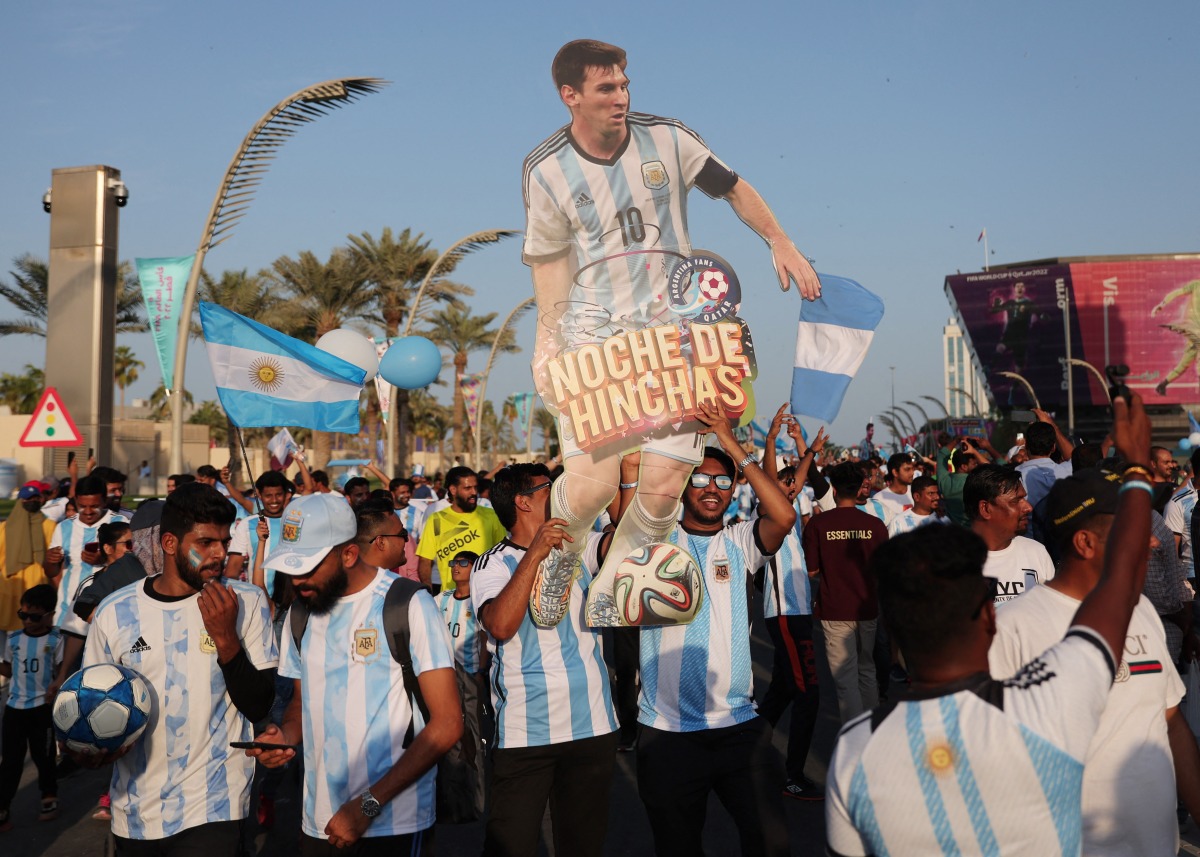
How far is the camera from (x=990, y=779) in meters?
2.19

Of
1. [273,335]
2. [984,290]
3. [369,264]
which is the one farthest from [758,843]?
[984,290]

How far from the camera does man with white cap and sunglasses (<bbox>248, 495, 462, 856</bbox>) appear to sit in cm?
362

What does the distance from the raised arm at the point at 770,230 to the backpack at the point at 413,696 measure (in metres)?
2.75

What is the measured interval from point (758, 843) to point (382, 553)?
1.87m

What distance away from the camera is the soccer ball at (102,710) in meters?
3.59

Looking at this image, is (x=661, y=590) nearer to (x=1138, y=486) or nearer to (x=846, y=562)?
(x=1138, y=486)

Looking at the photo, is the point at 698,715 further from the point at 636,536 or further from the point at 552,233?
the point at 552,233

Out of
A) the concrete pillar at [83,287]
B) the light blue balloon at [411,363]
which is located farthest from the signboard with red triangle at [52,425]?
the concrete pillar at [83,287]

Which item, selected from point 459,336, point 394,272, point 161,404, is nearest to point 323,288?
point 394,272

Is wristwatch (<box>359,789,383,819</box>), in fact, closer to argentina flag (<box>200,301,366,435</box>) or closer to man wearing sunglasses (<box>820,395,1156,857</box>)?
man wearing sunglasses (<box>820,395,1156,857</box>)

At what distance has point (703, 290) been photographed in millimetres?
5348

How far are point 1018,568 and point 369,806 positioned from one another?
10.6 feet

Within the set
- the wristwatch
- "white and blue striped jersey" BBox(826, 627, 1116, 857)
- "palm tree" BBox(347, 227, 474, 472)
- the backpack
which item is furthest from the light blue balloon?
"palm tree" BBox(347, 227, 474, 472)

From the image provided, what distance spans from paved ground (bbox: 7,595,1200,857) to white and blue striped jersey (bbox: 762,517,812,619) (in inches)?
40.9
